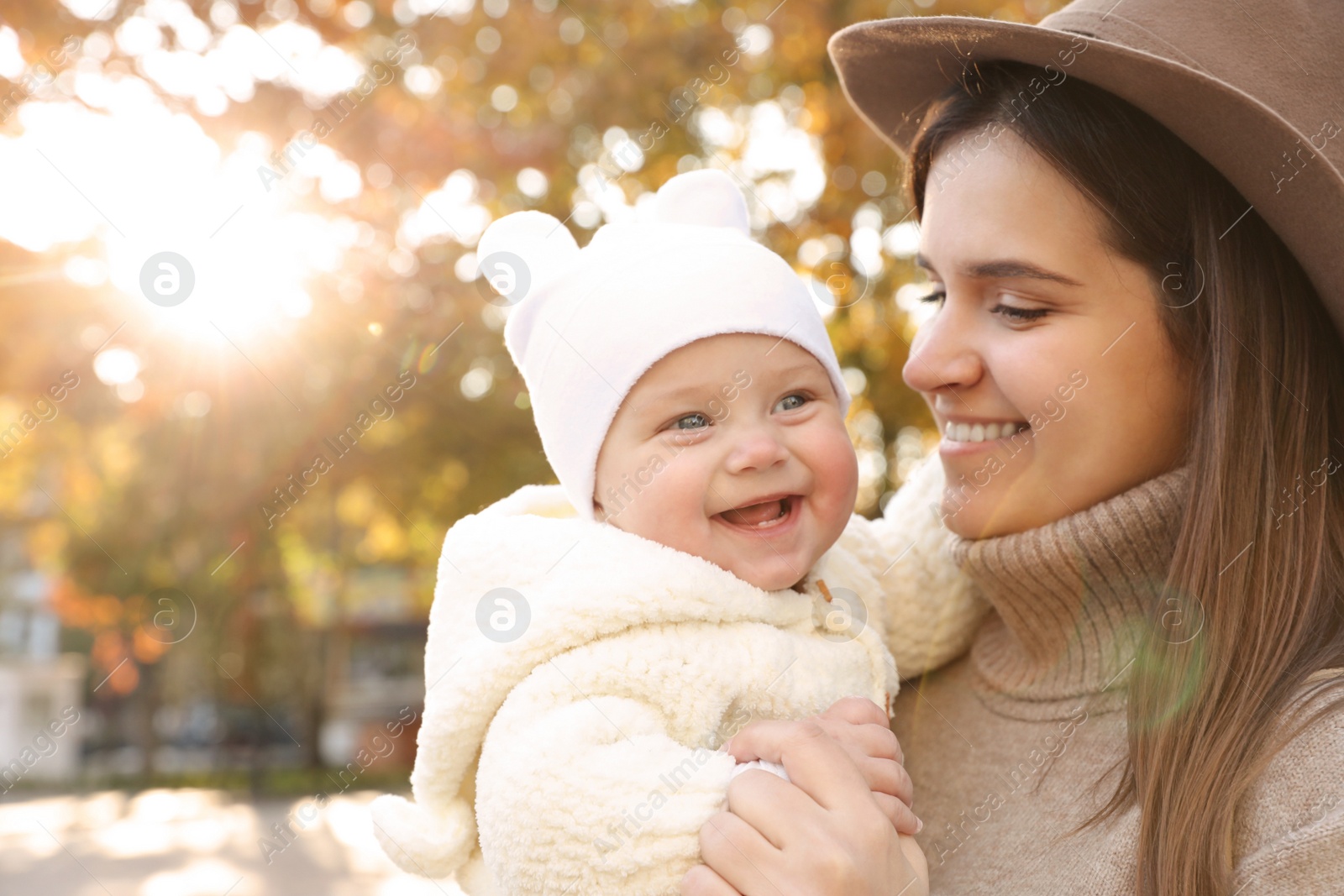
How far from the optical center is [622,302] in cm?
206

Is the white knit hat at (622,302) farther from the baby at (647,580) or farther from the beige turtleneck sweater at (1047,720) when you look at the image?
the beige turtleneck sweater at (1047,720)

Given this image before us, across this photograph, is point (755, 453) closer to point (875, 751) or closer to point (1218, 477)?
point (875, 751)

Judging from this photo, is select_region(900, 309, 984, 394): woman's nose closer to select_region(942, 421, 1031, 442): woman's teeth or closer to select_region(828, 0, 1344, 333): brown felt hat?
select_region(942, 421, 1031, 442): woman's teeth

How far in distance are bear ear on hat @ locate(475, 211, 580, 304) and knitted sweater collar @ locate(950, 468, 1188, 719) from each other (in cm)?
105

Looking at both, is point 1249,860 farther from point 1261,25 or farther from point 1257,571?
point 1261,25

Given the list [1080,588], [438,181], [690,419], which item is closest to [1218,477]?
[1080,588]

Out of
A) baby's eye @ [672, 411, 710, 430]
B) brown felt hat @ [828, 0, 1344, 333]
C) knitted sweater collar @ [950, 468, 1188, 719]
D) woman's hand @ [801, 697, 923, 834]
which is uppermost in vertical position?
brown felt hat @ [828, 0, 1344, 333]

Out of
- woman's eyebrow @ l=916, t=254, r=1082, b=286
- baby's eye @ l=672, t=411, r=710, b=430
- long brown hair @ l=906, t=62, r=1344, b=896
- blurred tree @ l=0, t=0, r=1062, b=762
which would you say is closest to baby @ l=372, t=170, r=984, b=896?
baby's eye @ l=672, t=411, r=710, b=430

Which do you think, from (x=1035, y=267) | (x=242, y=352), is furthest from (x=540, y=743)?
(x=242, y=352)

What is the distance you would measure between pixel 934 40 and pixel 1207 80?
2.10ft

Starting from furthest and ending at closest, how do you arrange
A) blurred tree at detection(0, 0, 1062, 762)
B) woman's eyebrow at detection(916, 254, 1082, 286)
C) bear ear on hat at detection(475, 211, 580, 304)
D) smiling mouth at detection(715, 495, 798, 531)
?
blurred tree at detection(0, 0, 1062, 762)
bear ear on hat at detection(475, 211, 580, 304)
smiling mouth at detection(715, 495, 798, 531)
woman's eyebrow at detection(916, 254, 1082, 286)

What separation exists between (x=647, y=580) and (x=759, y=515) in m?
0.30

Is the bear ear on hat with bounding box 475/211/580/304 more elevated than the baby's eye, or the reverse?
the bear ear on hat with bounding box 475/211/580/304

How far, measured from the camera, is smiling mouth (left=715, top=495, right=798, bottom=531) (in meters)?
2.01
